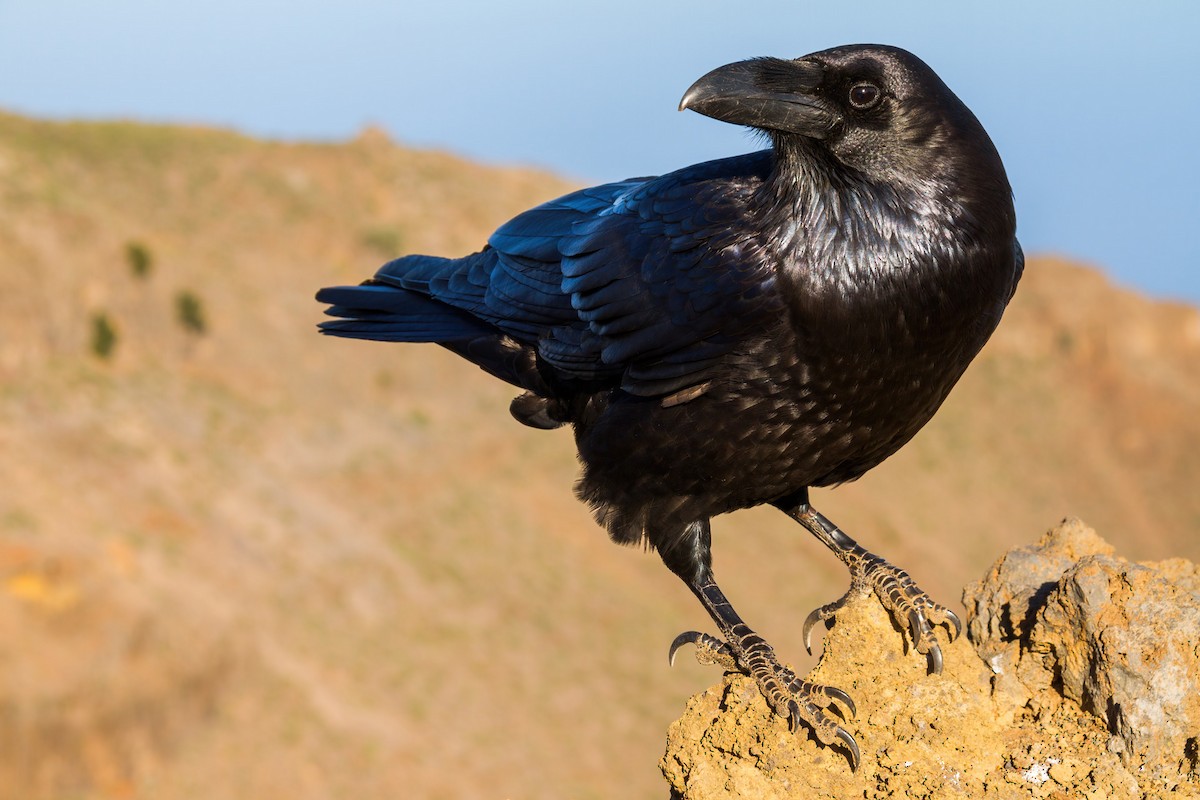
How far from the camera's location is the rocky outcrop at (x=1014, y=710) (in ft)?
12.6

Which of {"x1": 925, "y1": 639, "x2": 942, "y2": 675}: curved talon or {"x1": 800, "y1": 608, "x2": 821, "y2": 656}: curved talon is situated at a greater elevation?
{"x1": 800, "y1": 608, "x2": 821, "y2": 656}: curved talon

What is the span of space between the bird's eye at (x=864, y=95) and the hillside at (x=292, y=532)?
45.4ft

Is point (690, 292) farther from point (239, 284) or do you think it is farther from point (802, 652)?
point (239, 284)

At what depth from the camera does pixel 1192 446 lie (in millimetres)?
38562

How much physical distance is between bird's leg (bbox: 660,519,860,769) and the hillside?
12.5 m

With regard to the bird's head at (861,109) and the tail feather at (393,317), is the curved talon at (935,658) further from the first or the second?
the tail feather at (393,317)

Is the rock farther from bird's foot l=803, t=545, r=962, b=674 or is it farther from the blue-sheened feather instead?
the blue-sheened feather

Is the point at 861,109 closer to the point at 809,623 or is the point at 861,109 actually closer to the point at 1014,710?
the point at 809,623

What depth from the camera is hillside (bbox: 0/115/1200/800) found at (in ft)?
53.8

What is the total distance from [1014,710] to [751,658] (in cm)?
89

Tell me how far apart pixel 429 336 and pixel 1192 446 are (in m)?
38.1

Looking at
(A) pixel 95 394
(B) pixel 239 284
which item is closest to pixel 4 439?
(A) pixel 95 394

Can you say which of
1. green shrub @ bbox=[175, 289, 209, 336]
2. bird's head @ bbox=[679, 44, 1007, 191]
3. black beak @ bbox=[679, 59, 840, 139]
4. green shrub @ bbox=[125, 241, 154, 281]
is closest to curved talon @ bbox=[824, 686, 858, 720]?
bird's head @ bbox=[679, 44, 1007, 191]

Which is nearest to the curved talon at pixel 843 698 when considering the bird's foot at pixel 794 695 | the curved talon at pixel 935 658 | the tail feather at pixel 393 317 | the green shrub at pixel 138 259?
the bird's foot at pixel 794 695
